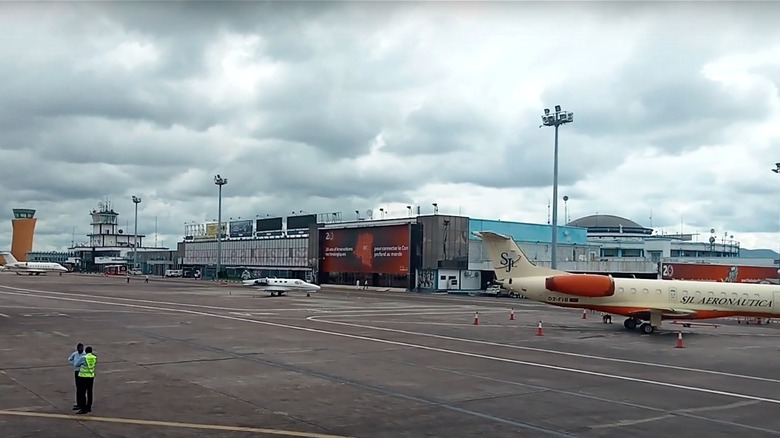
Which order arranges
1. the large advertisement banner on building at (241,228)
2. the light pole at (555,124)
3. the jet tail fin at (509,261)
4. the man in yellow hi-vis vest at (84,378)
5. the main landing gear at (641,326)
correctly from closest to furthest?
the man in yellow hi-vis vest at (84,378)
the main landing gear at (641,326)
the jet tail fin at (509,261)
the light pole at (555,124)
the large advertisement banner on building at (241,228)

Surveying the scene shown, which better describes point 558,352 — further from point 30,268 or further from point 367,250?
point 30,268

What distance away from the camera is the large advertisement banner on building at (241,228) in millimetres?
154125

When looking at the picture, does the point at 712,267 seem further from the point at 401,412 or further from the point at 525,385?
the point at 401,412

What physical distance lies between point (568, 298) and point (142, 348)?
23.9 m

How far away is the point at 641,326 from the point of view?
40.0 metres

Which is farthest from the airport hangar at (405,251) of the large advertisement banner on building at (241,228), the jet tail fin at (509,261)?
the jet tail fin at (509,261)

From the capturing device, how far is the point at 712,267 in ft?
289

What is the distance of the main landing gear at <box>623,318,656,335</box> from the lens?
130ft

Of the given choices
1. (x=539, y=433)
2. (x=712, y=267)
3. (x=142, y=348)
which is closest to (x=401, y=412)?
(x=539, y=433)

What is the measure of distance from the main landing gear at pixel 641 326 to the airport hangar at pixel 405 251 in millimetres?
51956

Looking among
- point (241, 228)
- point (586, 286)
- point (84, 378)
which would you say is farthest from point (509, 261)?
point (241, 228)

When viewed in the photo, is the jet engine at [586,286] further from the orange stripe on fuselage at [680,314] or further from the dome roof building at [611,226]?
the dome roof building at [611,226]

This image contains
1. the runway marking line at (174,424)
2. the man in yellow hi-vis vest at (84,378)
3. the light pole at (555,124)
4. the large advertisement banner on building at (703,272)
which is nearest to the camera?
the runway marking line at (174,424)

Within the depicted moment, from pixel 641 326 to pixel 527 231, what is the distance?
2593 inches
